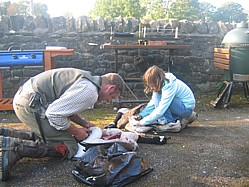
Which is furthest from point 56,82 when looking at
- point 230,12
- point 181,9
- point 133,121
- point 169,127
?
point 230,12

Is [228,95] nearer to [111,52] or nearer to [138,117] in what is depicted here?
[111,52]

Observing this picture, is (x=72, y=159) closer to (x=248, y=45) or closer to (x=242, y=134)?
(x=242, y=134)

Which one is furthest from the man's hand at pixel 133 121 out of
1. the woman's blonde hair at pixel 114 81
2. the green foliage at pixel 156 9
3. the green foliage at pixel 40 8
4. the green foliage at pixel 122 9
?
the green foliage at pixel 40 8

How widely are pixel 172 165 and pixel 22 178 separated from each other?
1.30m

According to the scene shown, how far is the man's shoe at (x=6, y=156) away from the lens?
263 centimetres

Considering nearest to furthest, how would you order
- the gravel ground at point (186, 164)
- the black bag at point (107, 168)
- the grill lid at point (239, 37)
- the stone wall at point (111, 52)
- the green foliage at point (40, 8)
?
1. the black bag at point (107, 168)
2. the gravel ground at point (186, 164)
3. the grill lid at point (239, 37)
4. the stone wall at point (111, 52)
5. the green foliage at point (40, 8)

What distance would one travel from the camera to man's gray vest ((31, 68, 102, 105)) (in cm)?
286

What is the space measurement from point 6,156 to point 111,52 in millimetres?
4559

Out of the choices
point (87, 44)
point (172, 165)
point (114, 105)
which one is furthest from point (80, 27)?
point (172, 165)

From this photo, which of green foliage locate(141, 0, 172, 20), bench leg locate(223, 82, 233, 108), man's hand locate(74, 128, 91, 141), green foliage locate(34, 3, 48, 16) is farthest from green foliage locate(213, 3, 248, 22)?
man's hand locate(74, 128, 91, 141)

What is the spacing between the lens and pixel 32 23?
267 inches

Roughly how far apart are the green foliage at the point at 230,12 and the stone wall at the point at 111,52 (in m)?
20.3

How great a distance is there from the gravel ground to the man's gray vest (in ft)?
2.00

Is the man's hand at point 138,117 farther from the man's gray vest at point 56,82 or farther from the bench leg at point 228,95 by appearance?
Result: the bench leg at point 228,95
